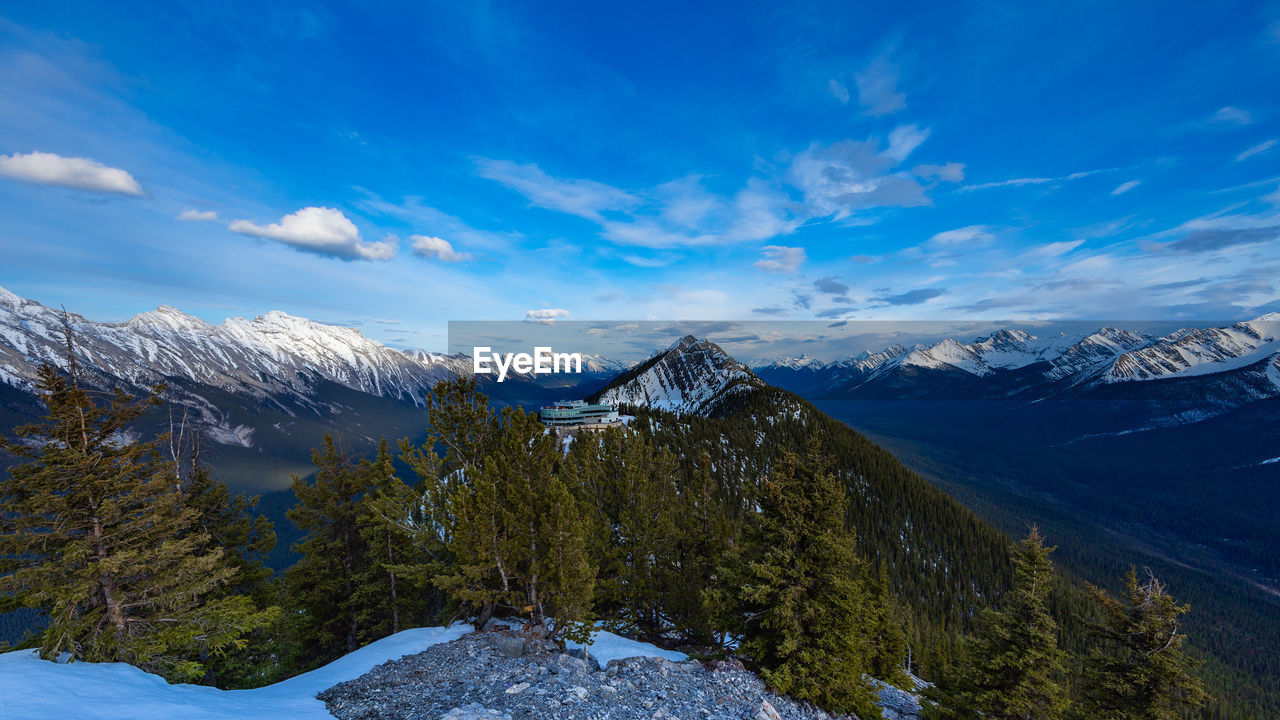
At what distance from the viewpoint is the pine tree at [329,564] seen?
26.8 metres

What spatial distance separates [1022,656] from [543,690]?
22023 mm

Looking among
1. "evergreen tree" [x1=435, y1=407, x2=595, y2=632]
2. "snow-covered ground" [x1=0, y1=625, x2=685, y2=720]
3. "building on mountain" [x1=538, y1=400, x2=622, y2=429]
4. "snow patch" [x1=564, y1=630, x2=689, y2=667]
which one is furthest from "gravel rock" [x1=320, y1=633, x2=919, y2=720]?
"building on mountain" [x1=538, y1=400, x2=622, y2=429]

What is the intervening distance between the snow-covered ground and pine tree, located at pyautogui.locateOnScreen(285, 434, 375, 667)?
11181 mm

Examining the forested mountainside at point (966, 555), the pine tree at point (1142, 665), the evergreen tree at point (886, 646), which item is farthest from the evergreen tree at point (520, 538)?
the forested mountainside at point (966, 555)

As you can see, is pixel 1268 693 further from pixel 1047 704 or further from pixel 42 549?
pixel 42 549

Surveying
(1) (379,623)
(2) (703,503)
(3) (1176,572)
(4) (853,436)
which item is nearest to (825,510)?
(2) (703,503)

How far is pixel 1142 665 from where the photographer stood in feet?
62.3

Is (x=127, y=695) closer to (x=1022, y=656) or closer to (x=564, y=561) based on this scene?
(x=564, y=561)

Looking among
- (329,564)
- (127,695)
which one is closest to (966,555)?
(329,564)

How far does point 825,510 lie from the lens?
20.3 m

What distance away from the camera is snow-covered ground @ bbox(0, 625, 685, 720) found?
10.4 m

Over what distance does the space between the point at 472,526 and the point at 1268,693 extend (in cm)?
19534

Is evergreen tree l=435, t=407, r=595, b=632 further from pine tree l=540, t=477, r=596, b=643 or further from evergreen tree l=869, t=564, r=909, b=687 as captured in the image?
evergreen tree l=869, t=564, r=909, b=687

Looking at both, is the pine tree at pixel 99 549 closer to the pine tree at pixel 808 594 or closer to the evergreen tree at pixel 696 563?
the pine tree at pixel 808 594
